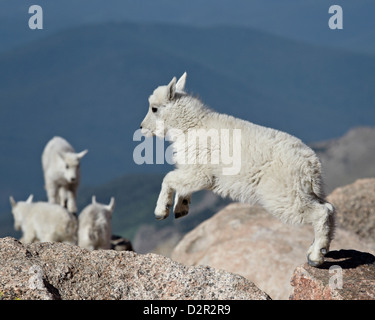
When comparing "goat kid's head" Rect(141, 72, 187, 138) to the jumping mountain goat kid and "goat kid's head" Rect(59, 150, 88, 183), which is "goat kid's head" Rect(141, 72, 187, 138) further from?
"goat kid's head" Rect(59, 150, 88, 183)

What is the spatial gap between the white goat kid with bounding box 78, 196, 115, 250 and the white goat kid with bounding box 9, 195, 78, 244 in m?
0.20

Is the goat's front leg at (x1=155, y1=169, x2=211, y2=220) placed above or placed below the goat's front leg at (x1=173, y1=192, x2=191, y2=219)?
above

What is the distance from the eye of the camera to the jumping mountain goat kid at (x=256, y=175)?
17.5 feet

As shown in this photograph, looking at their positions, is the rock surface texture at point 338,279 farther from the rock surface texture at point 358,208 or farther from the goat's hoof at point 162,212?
the rock surface texture at point 358,208

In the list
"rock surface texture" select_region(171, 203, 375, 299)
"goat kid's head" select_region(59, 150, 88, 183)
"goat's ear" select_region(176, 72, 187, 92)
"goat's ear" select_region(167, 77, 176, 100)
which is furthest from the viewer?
"goat kid's head" select_region(59, 150, 88, 183)

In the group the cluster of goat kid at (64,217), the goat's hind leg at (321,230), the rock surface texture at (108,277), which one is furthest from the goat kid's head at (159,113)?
the cluster of goat kid at (64,217)

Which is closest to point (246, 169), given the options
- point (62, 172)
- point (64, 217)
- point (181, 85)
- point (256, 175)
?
point (256, 175)

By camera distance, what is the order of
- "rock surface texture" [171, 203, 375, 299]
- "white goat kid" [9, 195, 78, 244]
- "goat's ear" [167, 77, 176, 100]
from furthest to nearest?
"white goat kid" [9, 195, 78, 244] < "rock surface texture" [171, 203, 375, 299] < "goat's ear" [167, 77, 176, 100]

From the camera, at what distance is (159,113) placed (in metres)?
6.00

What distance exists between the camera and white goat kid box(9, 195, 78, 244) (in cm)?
1180

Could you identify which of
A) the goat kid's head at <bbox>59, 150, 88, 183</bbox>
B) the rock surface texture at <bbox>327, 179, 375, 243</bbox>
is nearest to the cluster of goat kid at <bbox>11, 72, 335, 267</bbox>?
the rock surface texture at <bbox>327, 179, 375, 243</bbox>

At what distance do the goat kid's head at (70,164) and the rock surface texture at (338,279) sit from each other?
8068mm
